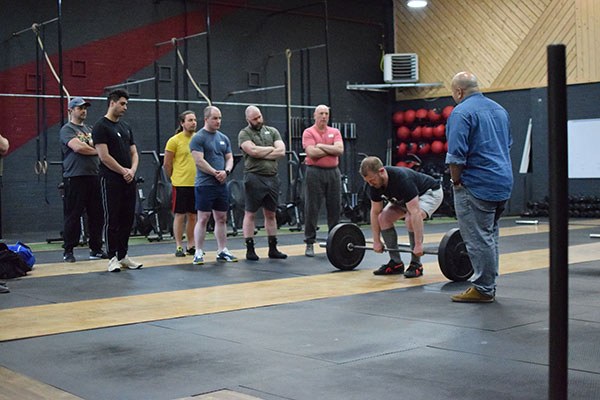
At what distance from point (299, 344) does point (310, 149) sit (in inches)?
136

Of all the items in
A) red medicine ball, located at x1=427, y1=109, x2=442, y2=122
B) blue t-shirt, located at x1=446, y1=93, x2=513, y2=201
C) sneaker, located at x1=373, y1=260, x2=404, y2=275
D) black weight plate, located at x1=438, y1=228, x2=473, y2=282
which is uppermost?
red medicine ball, located at x1=427, y1=109, x2=442, y2=122

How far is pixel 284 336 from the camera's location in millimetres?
3484

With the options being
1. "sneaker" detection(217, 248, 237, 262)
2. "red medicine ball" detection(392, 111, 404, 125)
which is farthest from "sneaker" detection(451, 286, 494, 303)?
"red medicine ball" detection(392, 111, 404, 125)

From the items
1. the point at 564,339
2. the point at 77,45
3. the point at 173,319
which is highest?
the point at 77,45

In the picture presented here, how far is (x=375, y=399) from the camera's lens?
95.9 inches

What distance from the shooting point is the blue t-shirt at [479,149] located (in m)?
4.20

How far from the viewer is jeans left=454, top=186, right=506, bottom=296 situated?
4.24m

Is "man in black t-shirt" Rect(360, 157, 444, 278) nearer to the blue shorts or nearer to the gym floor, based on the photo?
the gym floor

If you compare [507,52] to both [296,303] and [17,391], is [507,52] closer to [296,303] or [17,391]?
[296,303]

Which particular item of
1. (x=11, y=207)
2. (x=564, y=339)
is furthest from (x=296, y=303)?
(x=11, y=207)

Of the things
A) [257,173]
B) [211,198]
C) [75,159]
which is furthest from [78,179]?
[257,173]

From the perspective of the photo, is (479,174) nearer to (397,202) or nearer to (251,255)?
(397,202)

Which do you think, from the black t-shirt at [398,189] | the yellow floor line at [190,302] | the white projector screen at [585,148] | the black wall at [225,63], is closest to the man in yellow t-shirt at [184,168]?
the yellow floor line at [190,302]

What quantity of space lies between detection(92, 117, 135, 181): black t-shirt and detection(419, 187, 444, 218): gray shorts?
2.27 meters
